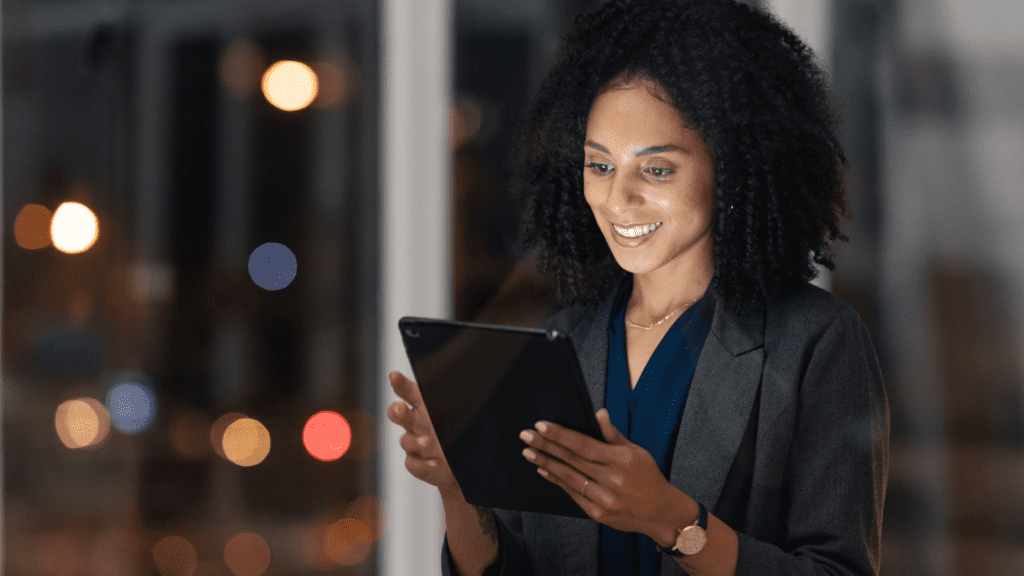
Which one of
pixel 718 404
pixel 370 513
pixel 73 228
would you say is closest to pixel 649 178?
pixel 718 404

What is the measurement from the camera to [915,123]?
1.16 metres

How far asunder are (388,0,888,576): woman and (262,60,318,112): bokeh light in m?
0.98

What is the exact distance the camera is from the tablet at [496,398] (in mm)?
712

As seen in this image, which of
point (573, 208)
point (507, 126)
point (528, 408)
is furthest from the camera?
point (507, 126)

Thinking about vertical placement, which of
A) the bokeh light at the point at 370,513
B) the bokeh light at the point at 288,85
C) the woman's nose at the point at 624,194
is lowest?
the bokeh light at the point at 370,513

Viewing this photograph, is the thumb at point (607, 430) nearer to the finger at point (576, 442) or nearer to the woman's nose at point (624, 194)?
the finger at point (576, 442)

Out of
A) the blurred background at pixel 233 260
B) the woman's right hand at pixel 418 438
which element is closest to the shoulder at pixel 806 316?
the woman's right hand at pixel 418 438

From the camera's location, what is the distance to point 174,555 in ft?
6.00

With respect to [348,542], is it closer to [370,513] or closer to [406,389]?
[370,513]

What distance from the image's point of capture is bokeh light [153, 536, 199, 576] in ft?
5.98

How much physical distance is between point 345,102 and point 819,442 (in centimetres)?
125

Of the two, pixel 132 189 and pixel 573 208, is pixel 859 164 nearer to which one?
pixel 573 208

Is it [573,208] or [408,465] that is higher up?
[573,208]

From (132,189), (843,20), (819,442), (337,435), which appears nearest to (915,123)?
(843,20)
